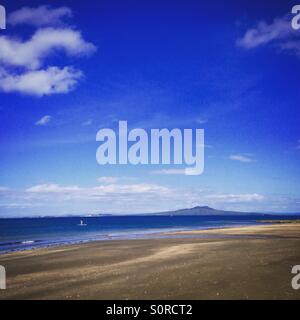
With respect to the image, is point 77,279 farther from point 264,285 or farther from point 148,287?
point 264,285

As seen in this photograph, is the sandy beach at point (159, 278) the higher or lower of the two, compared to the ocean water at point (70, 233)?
higher

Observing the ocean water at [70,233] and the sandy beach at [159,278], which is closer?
the sandy beach at [159,278]

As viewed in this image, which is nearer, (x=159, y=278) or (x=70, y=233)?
(x=159, y=278)

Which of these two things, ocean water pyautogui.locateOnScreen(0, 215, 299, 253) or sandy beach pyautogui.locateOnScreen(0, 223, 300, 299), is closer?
sandy beach pyautogui.locateOnScreen(0, 223, 300, 299)

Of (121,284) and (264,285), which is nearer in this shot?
(264,285)

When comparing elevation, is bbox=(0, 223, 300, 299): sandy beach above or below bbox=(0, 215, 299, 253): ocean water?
above

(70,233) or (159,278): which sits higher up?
(159,278)
